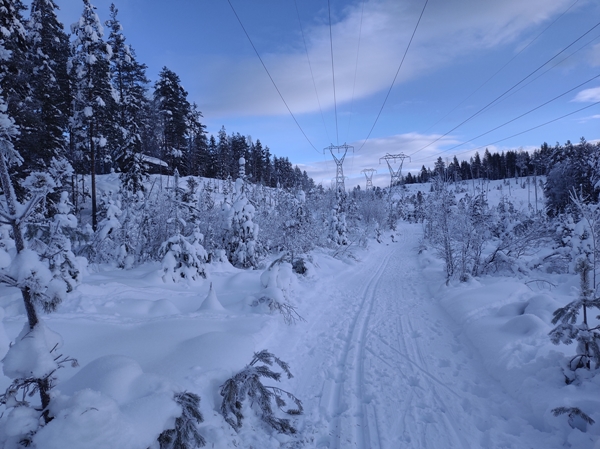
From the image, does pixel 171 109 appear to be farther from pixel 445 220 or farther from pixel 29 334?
pixel 29 334

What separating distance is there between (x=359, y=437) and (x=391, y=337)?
→ 3483 millimetres

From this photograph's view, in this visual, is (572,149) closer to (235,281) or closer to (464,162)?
(235,281)

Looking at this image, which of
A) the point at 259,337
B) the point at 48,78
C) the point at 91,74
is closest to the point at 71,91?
the point at 48,78

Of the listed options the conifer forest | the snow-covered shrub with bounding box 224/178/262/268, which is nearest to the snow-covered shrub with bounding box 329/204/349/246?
the conifer forest

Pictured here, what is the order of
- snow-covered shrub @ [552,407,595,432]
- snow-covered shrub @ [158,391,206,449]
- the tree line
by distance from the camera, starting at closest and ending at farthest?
1. snow-covered shrub @ [158,391,206,449]
2. snow-covered shrub @ [552,407,595,432]
3. the tree line

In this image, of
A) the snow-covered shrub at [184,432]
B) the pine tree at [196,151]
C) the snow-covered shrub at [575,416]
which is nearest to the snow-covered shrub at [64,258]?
the snow-covered shrub at [184,432]

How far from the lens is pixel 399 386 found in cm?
475

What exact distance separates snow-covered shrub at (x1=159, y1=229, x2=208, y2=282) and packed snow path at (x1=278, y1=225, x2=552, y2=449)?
16.2 feet

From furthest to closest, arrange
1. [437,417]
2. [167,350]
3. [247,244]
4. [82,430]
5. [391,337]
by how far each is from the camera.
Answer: [247,244] < [391,337] < [167,350] < [437,417] < [82,430]

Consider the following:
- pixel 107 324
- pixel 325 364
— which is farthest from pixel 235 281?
pixel 325 364

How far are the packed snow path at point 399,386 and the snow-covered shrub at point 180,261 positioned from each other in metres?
4.92

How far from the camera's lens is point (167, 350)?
4711 millimetres

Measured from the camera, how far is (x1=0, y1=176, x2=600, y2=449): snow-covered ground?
279 centimetres

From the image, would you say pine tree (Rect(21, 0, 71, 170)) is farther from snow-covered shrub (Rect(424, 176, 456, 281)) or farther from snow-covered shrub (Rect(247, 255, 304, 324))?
snow-covered shrub (Rect(424, 176, 456, 281))
